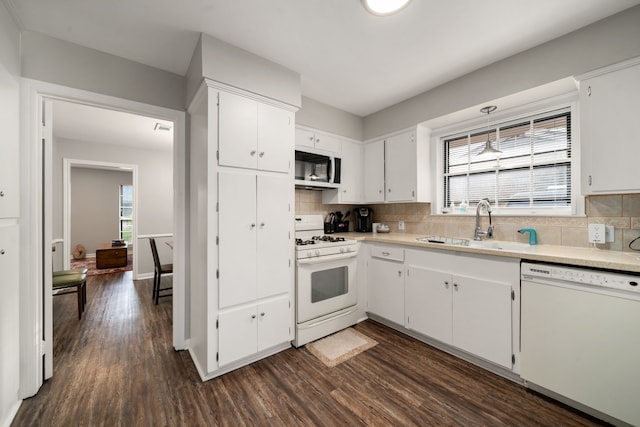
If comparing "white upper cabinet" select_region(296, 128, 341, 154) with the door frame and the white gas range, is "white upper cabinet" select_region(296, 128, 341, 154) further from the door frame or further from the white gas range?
the door frame

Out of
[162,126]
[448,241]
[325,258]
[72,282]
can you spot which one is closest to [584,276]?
[448,241]

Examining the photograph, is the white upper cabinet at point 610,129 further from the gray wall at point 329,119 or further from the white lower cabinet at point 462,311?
the gray wall at point 329,119

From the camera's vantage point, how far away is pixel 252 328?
2139mm

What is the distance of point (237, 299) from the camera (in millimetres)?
2061

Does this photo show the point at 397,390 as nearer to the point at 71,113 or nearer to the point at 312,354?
the point at 312,354

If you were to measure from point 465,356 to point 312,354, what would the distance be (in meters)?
1.35

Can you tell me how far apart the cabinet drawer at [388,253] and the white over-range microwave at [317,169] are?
0.94m

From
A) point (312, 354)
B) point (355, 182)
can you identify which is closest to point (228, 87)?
point (355, 182)

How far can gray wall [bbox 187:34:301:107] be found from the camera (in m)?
1.92

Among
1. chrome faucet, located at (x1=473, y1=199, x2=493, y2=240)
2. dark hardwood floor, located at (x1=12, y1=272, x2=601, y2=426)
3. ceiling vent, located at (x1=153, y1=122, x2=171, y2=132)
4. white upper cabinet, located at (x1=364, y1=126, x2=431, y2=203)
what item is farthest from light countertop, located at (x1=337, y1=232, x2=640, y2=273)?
ceiling vent, located at (x1=153, y1=122, x2=171, y2=132)

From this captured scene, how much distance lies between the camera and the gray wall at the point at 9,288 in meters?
1.43

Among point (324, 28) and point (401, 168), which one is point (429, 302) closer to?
point (401, 168)

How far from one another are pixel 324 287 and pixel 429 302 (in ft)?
3.37

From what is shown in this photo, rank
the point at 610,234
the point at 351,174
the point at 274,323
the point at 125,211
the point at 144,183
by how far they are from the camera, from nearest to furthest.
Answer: the point at 610,234 → the point at 274,323 → the point at 351,174 → the point at 144,183 → the point at 125,211
